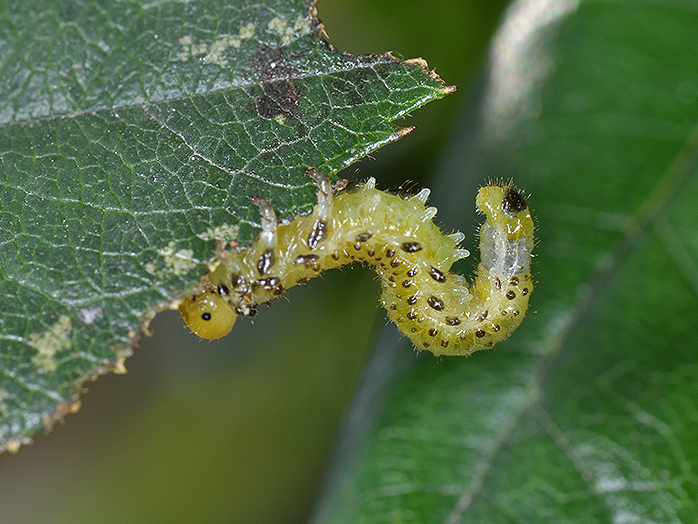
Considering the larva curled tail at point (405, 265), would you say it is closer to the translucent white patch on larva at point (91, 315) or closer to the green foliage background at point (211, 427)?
the translucent white patch on larva at point (91, 315)

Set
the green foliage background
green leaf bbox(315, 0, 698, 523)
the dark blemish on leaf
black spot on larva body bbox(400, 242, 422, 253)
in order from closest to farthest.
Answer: the dark blemish on leaf, black spot on larva body bbox(400, 242, 422, 253), green leaf bbox(315, 0, 698, 523), the green foliage background

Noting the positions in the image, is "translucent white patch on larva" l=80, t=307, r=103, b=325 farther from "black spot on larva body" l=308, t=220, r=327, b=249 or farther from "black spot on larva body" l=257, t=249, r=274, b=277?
"black spot on larva body" l=308, t=220, r=327, b=249

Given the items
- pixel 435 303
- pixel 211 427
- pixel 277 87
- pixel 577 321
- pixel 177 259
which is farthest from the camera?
pixel 211 427

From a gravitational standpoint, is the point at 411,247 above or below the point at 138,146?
above

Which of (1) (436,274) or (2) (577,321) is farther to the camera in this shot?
(2) (577,321)

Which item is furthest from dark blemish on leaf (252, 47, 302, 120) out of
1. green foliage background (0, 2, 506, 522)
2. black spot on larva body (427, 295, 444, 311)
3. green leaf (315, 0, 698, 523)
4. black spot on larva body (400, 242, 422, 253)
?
green foliage background (0, 2, 506, 522)

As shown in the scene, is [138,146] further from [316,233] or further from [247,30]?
[316,233]

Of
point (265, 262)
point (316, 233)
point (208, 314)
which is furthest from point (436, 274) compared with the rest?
point (208, 314)

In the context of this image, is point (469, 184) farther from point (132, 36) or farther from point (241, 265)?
point (132, 36)

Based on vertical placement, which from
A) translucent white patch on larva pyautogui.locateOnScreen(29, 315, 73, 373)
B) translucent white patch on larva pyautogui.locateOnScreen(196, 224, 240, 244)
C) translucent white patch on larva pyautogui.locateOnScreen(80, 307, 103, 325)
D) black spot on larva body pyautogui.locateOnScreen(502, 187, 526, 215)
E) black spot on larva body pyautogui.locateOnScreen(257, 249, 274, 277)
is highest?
black spot on larva body pyautogui.locateOnScreen(502, 187, 526, 215)
